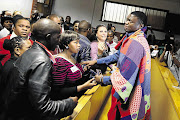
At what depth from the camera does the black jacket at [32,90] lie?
1.05 m

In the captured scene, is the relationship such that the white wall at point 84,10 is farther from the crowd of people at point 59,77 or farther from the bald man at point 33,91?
the bald man at point 33,91

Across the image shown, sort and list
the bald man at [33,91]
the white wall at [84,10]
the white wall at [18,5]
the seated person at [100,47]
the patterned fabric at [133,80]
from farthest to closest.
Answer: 1. the white wall at [84,10]
2. the white wall at [18,5]
3. the seated person at [100,47]
4. the patterned fabric at [133,80]
5. the bald man at [33,91]

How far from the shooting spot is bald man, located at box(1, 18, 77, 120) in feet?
3.43

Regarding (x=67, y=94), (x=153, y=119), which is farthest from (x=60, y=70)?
(x=153, y=119)

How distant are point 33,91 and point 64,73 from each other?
0.65m

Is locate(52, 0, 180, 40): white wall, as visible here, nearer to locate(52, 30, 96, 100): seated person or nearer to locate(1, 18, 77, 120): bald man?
locate(52, 30, 96, 100): seated person

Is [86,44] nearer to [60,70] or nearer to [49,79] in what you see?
[60,70]

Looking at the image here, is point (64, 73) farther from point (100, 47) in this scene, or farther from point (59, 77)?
point (100, 47)

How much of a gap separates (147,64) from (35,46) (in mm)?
978

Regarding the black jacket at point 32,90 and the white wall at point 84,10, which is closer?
the black jacket at point 32,90

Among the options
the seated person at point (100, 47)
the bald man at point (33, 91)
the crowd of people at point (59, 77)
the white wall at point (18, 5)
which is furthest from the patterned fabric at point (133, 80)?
the white wall at point (18, 5)

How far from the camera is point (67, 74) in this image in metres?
1.72

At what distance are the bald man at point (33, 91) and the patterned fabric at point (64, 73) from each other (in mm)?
436

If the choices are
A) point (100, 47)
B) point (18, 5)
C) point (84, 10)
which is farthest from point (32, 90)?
point (84, 10)
